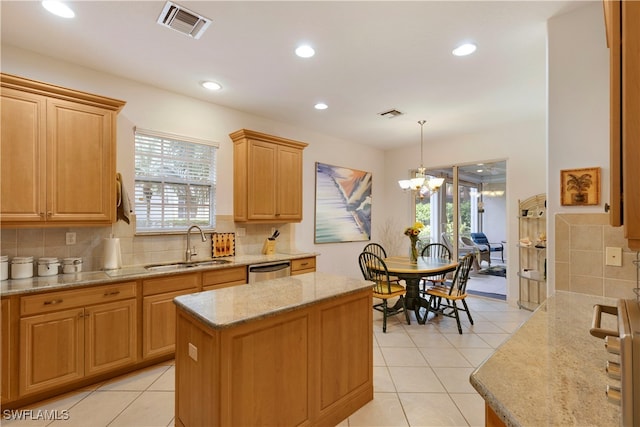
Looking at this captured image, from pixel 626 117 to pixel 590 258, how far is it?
1.66m

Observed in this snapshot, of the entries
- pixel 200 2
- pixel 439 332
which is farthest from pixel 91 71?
pixel 439 332

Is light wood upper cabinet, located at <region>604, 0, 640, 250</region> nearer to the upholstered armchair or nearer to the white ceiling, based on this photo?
the white ceiling

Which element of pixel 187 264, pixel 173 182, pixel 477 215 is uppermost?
pixel 173 182

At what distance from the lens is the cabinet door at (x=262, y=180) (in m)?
3.82

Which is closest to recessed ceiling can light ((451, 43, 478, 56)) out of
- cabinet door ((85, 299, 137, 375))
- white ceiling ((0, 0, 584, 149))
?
white ceiling ((0, 0, 584, 149))

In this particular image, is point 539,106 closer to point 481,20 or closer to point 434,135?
point 434,135

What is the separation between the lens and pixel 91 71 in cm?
294

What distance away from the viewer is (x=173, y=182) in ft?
11.5

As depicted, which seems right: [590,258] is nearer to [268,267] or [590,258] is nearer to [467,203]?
[268,267]

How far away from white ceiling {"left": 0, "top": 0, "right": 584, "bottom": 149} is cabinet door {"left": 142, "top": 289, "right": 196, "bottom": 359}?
2.24 meters

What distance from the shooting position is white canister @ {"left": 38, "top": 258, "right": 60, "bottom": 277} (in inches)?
98.7

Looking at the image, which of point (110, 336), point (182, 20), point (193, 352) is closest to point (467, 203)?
point (182, 20)

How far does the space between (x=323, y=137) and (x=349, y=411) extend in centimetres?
417

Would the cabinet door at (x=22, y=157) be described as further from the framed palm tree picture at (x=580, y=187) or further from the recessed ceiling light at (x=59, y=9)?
the framed palm tree picture at (x=580, y=187)
